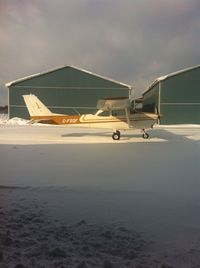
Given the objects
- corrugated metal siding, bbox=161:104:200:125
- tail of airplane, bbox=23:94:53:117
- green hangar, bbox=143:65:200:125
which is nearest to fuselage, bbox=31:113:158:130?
tail of airplane, bbox=23:94:53:117

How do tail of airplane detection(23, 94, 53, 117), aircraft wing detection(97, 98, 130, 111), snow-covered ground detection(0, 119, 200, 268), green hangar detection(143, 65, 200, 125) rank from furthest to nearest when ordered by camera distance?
green hangar detection(143, 65, 200, 125) < tail of airplane detection(23, 94, 53, 117) < aircraft wing detection(97, 98, 130, 111) < snow-covered ground detection(0, 119, 200, 268)

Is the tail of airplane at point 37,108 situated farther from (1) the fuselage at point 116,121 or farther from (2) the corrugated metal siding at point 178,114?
(2) the corrugated metal siding at point 178,114

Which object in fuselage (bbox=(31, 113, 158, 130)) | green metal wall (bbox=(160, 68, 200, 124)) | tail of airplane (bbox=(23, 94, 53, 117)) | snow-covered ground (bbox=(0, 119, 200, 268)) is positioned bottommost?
snow-covered ground (bbox=(0, 119, 200, 268))

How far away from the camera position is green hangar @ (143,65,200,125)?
126ft

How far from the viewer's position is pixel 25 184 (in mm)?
6699

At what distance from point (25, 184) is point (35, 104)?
15.5 metres

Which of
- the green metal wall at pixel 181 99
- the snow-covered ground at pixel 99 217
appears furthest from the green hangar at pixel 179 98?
the snow-covered ground at pixel 99 217

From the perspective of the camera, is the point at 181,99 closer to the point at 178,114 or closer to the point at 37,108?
the point at 178,114

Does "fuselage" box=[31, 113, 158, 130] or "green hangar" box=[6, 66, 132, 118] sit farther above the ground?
"green hangar" box=[6, 66, 132, 118]

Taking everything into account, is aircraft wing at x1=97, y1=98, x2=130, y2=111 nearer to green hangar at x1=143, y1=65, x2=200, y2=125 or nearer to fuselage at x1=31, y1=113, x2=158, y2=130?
fuselage at x1=31, y1=113, x2=158, y2=130

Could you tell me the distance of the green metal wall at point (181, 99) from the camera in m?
38.4

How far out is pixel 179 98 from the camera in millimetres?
38406

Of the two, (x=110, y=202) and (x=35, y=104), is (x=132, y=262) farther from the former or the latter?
(x=35, y=104)

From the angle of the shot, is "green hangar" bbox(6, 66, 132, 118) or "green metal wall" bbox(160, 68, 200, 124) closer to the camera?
"green metal wall" bbox(160, 68, 200, 124)
